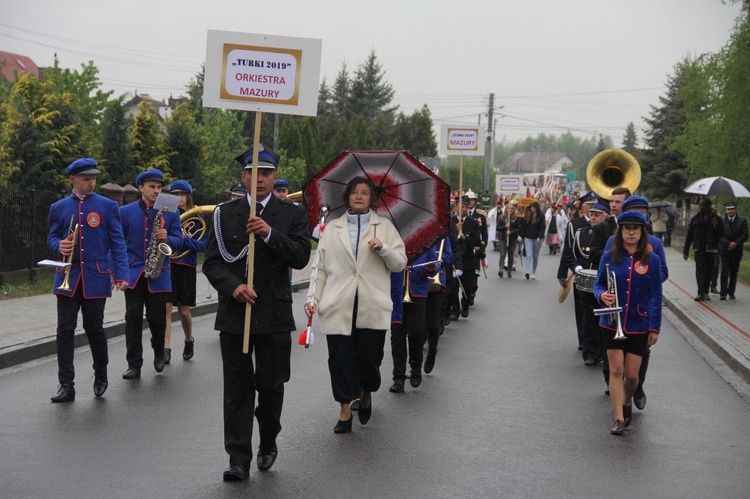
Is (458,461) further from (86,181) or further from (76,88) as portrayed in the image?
(76,88)

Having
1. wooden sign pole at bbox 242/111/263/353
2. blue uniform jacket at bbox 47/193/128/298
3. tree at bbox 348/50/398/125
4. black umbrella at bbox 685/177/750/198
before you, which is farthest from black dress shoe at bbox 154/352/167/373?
tree at bbox 348/50/398/125

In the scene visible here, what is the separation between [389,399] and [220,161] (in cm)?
3005

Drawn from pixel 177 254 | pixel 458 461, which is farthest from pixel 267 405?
pixel 177 254

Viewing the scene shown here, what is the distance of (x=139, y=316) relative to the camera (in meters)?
9.77

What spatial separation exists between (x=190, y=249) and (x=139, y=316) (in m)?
1.22

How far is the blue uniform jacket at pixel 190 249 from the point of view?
10516mm

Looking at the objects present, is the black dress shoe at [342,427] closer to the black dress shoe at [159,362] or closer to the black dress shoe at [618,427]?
the black dress shoe at [618,427]

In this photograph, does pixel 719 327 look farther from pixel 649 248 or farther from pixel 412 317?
pixel 649 248

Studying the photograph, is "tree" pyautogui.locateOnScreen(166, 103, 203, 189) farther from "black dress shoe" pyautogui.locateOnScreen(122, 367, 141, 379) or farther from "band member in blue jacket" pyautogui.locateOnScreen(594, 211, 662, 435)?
"band member in blue jacket" pyautogui.locateOnScreen(594, 211, 662, 435)

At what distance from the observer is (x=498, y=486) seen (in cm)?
641

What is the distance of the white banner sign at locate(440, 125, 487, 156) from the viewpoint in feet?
62.1

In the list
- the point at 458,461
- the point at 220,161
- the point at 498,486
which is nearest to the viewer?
the point at 498,486

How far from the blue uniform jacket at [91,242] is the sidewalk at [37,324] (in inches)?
82.7

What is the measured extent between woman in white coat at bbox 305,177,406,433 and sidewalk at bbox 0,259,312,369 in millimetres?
4226
